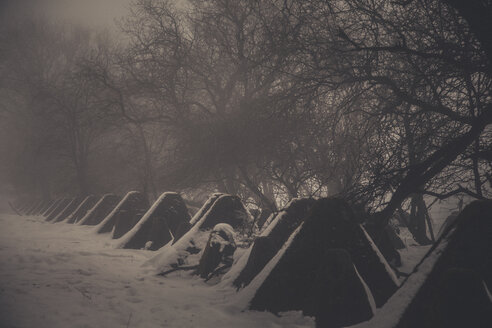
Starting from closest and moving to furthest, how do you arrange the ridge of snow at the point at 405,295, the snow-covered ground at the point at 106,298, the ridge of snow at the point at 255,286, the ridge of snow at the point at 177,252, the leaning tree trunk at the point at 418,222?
the ridge of snow at the point at 405,295 < the snow-covered ground at the point at 106,298 < the ridge of snow at the point at 255,286 < the ridge of snow at the point at 177,252 < the leaning tree trunk at the point at 418,222

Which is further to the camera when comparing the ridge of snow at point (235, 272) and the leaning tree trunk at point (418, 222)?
the leaning tree trunk at point (418, 222)

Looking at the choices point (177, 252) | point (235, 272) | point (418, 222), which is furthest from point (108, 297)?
point (418, 222)

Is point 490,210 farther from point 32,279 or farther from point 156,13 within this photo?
point 156,13

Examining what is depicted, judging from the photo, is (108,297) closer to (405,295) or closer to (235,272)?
(235,272)

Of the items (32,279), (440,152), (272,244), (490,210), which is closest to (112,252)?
(32,279)

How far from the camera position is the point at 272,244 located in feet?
13.8

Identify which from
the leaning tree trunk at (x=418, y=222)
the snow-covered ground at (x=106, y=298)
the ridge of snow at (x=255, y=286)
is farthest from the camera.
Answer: the leaning tree trunk at (x=418, y=222)

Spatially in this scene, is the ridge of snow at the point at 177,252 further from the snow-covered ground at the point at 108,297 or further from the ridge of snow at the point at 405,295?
the ridge of snow at the point at 405,295

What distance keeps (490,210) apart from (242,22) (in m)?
12.2

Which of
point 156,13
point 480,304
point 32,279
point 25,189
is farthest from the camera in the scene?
point 25,189

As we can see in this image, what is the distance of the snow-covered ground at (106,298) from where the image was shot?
307 centimetres

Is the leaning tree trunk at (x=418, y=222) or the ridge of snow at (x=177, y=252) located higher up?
the leaning tree trunk at (x=418, y=222)

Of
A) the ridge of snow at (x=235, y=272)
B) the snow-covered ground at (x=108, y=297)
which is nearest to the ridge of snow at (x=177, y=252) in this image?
the snow-covered ground at (x=108, y=297)

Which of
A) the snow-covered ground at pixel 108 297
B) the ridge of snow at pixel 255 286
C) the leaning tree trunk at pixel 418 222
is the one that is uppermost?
the leaning tree trunk at pixel 418 222
